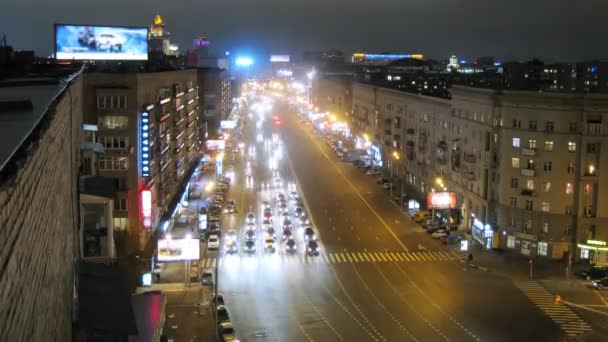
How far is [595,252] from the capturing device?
193 feet

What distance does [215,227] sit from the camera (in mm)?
68125

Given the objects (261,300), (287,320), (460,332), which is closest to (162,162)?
(261,300)

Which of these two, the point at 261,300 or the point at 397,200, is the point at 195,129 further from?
the point at 261,300

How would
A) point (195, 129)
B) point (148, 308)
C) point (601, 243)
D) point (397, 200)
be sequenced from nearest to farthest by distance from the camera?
point (148, 308)
point (601, 243)
point (397, 200)
point (195, 129)

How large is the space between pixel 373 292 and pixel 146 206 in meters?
20.3

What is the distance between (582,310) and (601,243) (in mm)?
14349

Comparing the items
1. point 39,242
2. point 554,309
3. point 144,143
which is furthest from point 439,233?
point 39,242

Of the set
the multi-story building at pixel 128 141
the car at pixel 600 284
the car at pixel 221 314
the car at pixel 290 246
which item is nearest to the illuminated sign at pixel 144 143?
the multi-story building at pixel 128 141

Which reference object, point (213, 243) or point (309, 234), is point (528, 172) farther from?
point (213, 243)

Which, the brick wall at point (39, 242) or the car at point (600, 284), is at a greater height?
the brick wall at point (39, 242)

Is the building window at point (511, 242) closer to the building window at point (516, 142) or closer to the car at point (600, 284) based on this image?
the building window at point (516, 142)

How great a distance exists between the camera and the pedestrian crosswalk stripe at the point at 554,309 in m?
42.4

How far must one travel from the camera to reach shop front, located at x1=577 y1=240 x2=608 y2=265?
5866 cm

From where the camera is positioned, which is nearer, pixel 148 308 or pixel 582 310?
pixel 148 308
